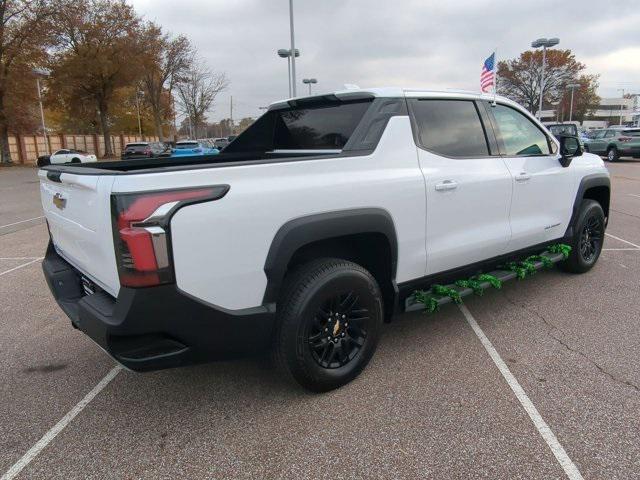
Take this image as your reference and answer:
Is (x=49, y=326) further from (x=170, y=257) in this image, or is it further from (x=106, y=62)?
(x=106, y=62)

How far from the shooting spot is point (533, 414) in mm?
2826

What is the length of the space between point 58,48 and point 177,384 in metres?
40.0

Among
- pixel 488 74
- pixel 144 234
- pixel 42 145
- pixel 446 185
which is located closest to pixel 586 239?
pixel 446 185

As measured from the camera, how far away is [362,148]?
312 centimetres

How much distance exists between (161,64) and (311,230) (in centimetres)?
4902

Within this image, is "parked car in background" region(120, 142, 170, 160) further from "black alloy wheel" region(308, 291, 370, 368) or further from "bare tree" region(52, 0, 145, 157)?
"black alloy wheel" region(308, 291, 370, 368)

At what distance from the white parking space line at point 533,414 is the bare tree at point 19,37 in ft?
116

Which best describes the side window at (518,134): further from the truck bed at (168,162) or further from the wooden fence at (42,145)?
the wooden fence at (42,145)

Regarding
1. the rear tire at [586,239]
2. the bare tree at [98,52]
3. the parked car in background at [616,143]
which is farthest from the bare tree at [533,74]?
the rear tire at [586,239]

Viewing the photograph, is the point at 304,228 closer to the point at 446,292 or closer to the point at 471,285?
the point at 446,292

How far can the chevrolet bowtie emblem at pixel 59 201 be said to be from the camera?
9.54 feet

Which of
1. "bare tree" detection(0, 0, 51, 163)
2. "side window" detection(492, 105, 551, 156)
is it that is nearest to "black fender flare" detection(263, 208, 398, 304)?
"side window" detection(492, 105, 551, 156)

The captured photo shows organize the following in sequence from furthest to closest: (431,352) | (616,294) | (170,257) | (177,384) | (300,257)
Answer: (616,294), (431,352), (177,384), (300,257), (170,257)

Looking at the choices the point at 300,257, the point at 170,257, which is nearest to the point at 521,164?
the point at 300,257
